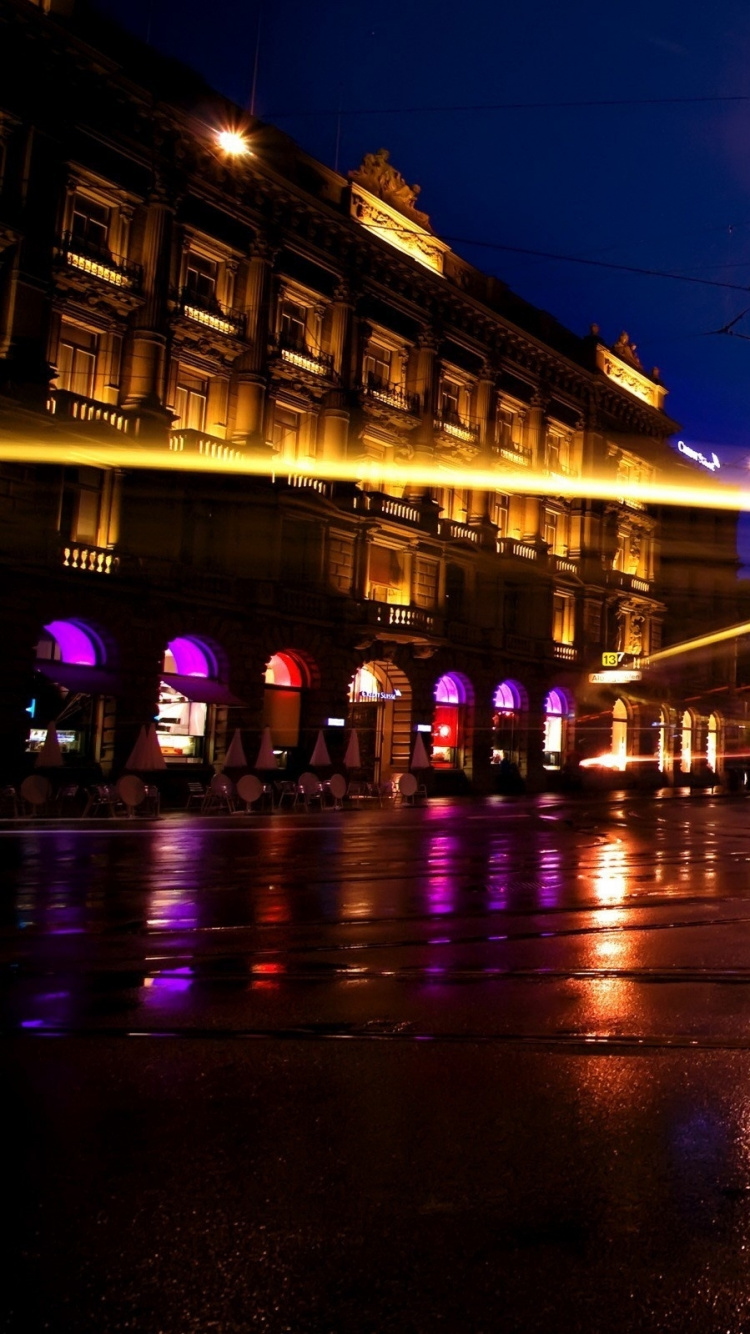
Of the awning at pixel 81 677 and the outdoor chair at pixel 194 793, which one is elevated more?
the awning at pixel 81 677

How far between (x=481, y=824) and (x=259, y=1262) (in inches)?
854

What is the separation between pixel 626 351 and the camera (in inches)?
2064

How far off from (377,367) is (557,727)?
58.5 ft

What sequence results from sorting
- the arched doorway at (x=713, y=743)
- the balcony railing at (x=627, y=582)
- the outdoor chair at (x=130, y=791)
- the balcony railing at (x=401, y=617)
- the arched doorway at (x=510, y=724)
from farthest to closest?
1. the arched doorway at (x=713, y=743)
2. the balcony railing at (x=627, y=582)
3. the arched doorway at (x=510, y=724)
4. the balcony railing at (x=401, y=617)
5. the outdoor chair at (x=130, y=791)

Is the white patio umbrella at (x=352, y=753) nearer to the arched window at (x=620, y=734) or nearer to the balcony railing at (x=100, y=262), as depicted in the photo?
the balcony railing at (x=100, y=262)

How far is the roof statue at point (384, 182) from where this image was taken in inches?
1426

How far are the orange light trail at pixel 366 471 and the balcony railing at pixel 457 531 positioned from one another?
1.61 metres

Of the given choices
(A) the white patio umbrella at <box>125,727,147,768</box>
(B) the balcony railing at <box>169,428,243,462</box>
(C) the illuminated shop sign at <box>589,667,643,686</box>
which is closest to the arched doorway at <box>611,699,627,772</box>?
(C) the illuminated shop sign at <box>589,667,643,686</box>

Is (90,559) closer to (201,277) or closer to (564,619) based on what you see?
(201,277)

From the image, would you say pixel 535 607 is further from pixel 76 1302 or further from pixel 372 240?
pixel 76 1302

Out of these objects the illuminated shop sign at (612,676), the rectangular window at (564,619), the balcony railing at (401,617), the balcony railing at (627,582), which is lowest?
the illuminated shop sign at (612,676)

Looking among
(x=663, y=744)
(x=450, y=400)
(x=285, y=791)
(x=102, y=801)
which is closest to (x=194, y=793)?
(x=285, y=791)

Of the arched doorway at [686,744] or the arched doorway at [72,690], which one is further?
the arched doorway at [686,744]

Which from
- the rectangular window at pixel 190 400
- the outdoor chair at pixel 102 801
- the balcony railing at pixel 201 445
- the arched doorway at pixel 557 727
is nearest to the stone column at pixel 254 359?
the balcony railing at pixel 201 445
